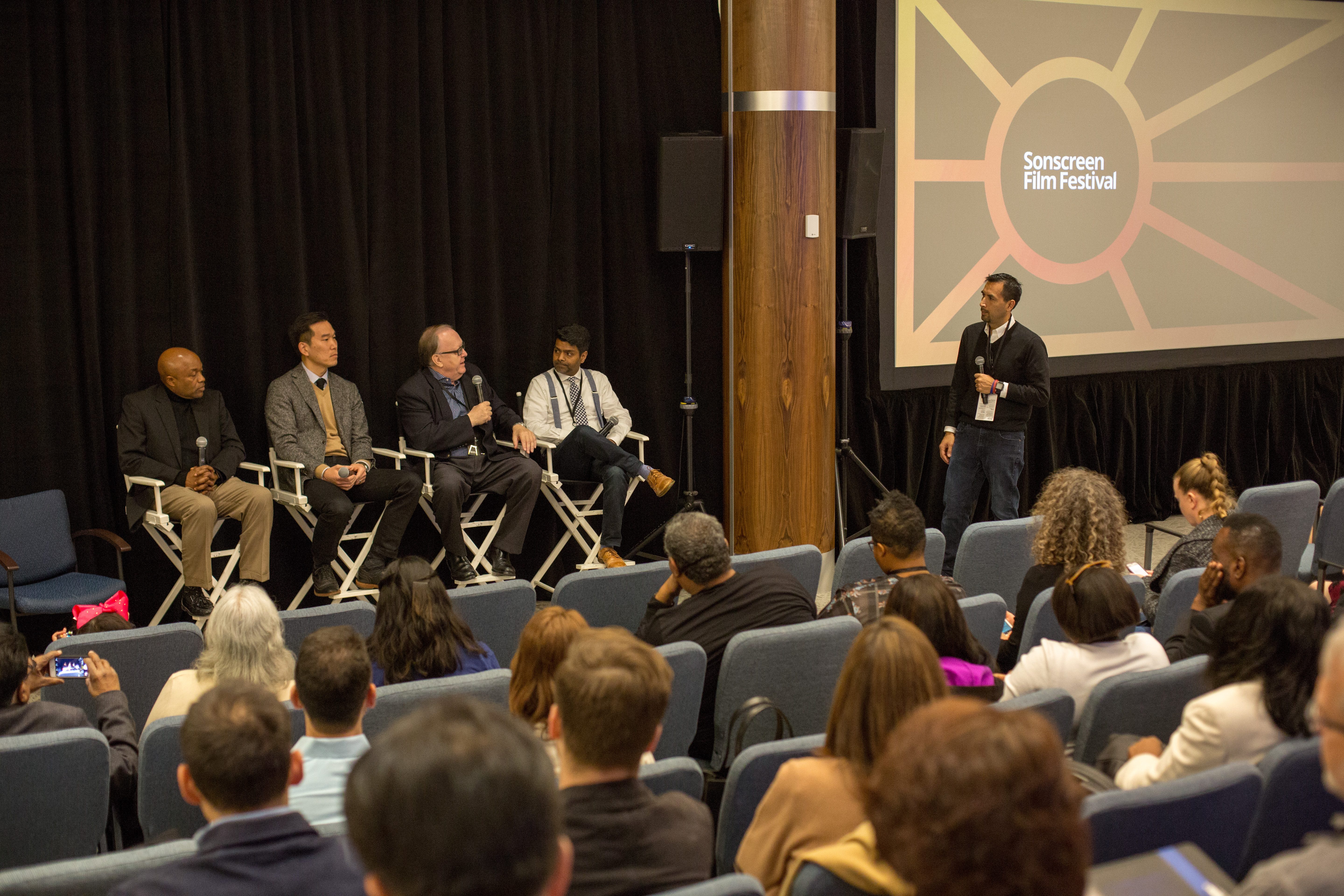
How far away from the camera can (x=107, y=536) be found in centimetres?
497

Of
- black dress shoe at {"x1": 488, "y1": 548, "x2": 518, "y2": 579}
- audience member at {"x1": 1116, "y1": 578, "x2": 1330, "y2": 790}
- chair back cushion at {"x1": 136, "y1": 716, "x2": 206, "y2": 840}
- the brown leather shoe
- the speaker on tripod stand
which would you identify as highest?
the speaker on tripod stand

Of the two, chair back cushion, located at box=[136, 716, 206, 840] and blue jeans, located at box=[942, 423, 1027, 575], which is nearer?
chair back cushion, located at box=[136, 716, 206, 840]

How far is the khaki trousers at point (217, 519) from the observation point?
505 centimetres

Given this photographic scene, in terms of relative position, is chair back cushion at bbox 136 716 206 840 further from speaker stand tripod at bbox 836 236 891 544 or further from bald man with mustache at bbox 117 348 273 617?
speaker stand tripod at bbox 836 236 891 544

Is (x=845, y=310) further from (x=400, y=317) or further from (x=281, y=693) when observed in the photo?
(x=281, y=693)

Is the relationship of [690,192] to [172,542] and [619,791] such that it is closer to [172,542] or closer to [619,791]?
[172,542]

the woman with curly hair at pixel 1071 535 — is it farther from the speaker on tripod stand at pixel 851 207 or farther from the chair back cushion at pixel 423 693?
the speaker on tripod stand at pixel 851 207

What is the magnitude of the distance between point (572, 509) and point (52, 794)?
3571 mm

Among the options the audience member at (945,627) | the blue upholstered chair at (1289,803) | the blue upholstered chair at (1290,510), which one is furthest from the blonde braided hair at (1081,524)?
the blue upholstered chair at (1289,803)

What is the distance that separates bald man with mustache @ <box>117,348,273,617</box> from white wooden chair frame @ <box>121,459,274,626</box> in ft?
0.10

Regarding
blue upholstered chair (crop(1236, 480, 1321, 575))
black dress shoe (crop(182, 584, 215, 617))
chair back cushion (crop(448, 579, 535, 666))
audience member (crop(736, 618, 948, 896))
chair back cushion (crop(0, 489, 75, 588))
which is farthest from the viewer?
black dress shoe (crop(182, 584, 215, 617))

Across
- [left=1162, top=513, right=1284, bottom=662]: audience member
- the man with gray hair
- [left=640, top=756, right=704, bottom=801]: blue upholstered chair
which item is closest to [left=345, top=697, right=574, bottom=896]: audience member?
[left=640, top=756, right=704, bottom=801]: blue upholstered chair

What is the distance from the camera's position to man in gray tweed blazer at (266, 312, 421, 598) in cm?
534

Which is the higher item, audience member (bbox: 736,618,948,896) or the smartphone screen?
audience member (bbox: 736,618,948,896)
